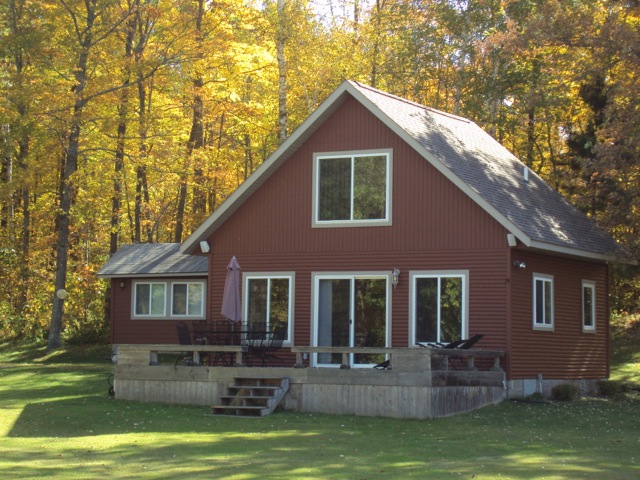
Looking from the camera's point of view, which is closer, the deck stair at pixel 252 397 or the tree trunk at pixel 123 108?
the deck stair at pixel 252 397

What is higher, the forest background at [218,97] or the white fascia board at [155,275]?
the forest background at [218,97]

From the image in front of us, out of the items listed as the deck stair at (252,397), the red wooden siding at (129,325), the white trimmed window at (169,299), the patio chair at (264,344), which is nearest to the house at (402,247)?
the patio chair at (264,344)

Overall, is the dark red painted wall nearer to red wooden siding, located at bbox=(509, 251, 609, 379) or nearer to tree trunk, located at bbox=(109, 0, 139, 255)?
red wooden siding, located at bbox=(509, 251, 609, 379)

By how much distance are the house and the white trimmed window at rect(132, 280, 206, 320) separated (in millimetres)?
8003

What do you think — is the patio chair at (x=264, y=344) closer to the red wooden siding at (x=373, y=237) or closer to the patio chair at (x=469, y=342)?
the red wooden siding at (x=373, y=237)

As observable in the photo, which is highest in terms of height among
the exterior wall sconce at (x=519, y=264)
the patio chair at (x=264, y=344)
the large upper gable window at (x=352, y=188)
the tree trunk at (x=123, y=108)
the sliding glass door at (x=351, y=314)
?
the tree trunk at (x=123, y=108)

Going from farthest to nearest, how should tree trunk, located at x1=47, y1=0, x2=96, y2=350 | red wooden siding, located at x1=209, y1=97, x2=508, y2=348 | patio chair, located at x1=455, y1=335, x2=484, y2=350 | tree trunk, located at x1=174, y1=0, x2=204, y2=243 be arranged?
tree trunk, located at x1=174, y1=0, x2=204, y2=243 → tree trunk, located at x1=47, y1=0, x2=96, y2=350 → red wooden siding, located at x1=209, y1=97, x2=508, y2=348 → patio chair, located at x1=455, y1=335, x2=484, y2=350

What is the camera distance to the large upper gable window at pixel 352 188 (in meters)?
21.4

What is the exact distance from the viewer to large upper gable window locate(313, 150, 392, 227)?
70.3 ft

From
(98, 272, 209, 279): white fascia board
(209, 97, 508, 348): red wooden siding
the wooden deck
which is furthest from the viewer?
(98, 272, 209, 279): white fascia board

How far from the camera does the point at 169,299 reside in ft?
104

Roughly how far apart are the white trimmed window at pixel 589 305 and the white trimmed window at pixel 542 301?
2.15 meters

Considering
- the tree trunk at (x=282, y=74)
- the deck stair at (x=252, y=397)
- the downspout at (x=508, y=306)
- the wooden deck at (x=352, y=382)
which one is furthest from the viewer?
the tree trunk at (x=282, y=74)

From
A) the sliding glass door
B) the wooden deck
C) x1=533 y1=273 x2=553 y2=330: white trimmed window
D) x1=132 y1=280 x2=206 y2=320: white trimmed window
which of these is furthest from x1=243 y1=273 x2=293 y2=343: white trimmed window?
x1=132 y1=280 x2=206 y2=320: white trimmed window
